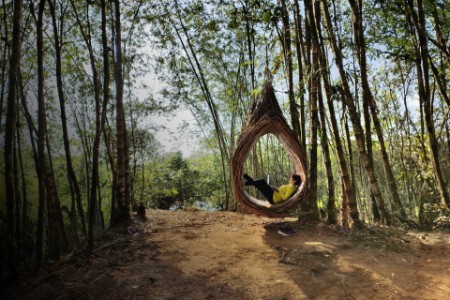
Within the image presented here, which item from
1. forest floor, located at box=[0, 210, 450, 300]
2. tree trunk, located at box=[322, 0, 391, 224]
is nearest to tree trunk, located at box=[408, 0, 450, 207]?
forest floor, located at box=[0, 210, 450, 300]

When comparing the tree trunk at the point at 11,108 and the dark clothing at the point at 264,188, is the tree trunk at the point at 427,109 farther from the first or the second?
the tree trunk at the point at 11,108

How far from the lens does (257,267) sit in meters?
3.10

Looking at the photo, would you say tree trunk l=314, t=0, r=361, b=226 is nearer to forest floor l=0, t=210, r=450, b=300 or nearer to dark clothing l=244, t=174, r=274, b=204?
forest floor l=0, t=210, r=450, b=300

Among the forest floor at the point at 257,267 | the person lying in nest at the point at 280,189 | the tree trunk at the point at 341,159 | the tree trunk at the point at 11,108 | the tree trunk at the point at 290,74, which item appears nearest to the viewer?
the forest floor at the point at 257,267

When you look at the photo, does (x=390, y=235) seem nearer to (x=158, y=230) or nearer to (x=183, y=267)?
(x=183, y=267)

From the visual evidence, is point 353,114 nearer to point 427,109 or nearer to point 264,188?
point 427,109

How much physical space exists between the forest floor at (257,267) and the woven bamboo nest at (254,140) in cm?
43

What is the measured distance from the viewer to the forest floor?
8.63 ft

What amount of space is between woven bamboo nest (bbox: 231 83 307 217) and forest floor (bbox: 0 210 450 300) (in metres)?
0.43

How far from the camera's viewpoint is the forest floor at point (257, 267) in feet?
8.63

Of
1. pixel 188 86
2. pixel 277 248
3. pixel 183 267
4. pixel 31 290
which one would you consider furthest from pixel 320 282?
pixel 188 86

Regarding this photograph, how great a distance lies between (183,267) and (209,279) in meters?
0.36

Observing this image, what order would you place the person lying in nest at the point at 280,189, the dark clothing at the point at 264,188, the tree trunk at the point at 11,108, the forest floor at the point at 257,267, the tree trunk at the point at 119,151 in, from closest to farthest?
1. the forest floor at the point at 257,267
2. the tree trunk at the point at 11,108
3. the person lying in nest at the point at 280,189
4. the dark clothing at the point at 264,188
5. the tree trunk at the point at 119,151

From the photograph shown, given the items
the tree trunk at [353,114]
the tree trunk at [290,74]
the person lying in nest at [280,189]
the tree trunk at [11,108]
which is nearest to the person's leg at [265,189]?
the person lying in nest at [280,189]
